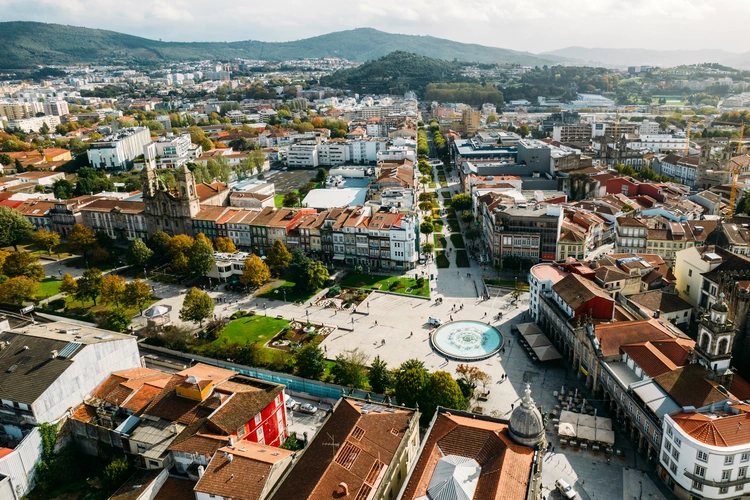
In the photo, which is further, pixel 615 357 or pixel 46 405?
pixel 615 357

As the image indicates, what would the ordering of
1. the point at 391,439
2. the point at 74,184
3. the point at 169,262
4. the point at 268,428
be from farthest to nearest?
the point at 74,184 < the point at 169,262 < the point at 268,428 < the point at 391,439

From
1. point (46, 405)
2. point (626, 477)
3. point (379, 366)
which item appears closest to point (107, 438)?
point (46, 405)

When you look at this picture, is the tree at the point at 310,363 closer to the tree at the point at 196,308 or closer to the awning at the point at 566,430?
the tree at the point at 196,308

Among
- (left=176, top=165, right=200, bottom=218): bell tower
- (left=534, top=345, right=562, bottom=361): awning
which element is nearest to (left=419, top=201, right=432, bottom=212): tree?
(left=176, top=165, right=200, bottom=218): bell tower

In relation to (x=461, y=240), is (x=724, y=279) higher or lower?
higher

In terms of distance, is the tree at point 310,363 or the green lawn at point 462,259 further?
the green lawn at point 462,259

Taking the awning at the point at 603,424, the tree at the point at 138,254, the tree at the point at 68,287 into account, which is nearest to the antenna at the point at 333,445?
the awning at the point at 603,424

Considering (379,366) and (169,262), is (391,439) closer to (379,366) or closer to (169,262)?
(379,366)
